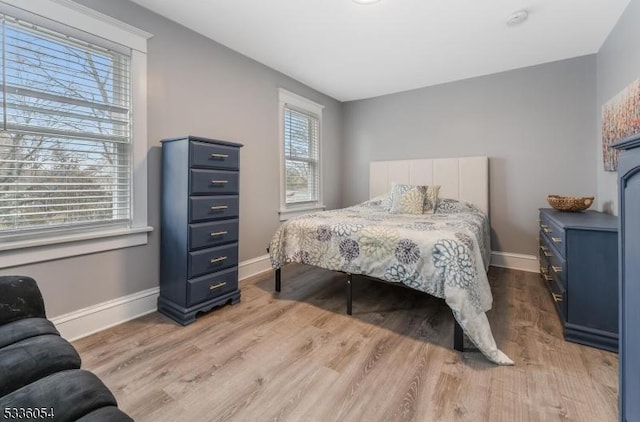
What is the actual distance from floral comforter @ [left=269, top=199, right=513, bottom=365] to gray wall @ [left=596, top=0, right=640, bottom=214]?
1.40 metres

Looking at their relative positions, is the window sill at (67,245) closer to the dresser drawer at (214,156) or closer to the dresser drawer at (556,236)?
the dresser drawer at (214,156)

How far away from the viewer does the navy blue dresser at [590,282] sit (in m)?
1.74

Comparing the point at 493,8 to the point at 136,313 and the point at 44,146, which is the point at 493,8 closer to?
the point at 44,146

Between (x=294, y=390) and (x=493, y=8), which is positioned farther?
(x=493, y=8)

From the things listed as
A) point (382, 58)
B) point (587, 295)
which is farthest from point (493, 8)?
point (587, 295)

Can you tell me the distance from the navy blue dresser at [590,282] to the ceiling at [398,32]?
5.57 feet

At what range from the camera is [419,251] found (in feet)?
6.32

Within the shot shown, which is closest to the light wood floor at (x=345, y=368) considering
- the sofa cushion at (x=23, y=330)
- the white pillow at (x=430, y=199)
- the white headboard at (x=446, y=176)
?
the sofa cushion at (x=23, y=330)

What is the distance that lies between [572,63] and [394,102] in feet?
6.34

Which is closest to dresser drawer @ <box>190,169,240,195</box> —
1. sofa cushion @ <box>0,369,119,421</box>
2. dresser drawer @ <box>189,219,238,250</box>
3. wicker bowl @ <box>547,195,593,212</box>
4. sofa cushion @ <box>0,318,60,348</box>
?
dresser drawer @ <box>189,219,238,250</box>

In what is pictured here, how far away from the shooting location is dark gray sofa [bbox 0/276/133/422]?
2.34 ft

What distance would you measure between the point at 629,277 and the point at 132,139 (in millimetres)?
2704

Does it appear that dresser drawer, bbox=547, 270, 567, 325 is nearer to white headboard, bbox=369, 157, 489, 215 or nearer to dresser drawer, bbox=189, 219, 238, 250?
white headboard, bbox=369, 157, 489, 215

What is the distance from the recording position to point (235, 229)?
2420 mm
